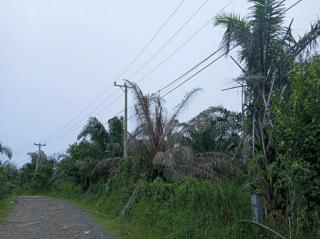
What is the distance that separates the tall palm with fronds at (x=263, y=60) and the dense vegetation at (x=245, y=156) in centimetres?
3

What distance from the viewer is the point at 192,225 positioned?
41.2 feet

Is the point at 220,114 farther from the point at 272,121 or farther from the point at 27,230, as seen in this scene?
the point at 272,121

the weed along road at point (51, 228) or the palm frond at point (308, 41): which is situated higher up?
the palm frond at point (308, 41)

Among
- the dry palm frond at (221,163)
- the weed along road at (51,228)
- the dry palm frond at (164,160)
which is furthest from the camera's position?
the dry palm frond at (164,160)

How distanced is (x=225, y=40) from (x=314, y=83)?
5151 millimetres

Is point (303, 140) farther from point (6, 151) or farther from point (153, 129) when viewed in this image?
point (6, 151)

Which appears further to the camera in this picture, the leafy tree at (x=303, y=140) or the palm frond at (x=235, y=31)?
the palm frond at (x=235, y=31)

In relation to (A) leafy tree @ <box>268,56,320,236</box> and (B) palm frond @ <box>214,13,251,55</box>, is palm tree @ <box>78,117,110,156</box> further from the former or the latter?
(A) leafy tree @ <box>268,56,320,236</box>

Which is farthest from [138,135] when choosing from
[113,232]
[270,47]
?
[270,47]

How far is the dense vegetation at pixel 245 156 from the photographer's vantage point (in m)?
7.82

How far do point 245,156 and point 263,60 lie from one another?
8.61ft

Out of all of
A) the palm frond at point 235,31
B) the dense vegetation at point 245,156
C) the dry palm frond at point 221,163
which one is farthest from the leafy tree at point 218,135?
the palm frond at point 235,31

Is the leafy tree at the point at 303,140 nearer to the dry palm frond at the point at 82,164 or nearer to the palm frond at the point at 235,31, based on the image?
the palm frond at the point at 235,31

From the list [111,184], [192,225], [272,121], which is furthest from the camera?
[111,184]
